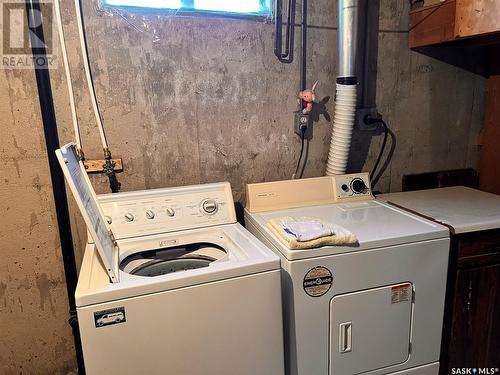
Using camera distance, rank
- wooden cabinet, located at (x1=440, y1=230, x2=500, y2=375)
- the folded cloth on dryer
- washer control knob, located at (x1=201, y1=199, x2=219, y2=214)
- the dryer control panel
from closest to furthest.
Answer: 1. the folded cloth on dryer
2. wooden cabinet, located at (x1=440, y1=230, x2=500, y2=375)
3. washer control knob, located at (x1=201, y1=199, x2=219, y2=214)
4. the dryer control panel

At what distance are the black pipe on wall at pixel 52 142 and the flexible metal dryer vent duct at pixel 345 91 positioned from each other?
4.39ft

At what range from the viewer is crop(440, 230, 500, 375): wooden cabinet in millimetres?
1633

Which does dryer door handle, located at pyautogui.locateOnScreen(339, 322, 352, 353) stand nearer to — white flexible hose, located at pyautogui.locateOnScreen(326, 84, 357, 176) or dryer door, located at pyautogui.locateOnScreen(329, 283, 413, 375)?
dryer door, located at pyautogui.locateOnScreen(329, 283, 413, 375)

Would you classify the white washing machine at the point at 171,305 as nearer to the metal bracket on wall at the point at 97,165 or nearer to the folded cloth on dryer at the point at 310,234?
the folded cloth on dryer at the point at 310,234

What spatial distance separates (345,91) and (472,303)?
3.77 ft

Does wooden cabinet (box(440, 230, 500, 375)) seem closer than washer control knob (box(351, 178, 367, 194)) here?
Yes

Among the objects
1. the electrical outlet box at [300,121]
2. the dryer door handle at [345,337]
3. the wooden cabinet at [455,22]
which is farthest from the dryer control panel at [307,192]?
the wooden cabinet at [455,22]

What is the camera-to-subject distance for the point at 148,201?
169cm

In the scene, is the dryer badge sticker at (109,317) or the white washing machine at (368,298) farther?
the white washing machine at (368,298)

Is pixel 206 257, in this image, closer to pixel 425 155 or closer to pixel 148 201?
pixel 148 201

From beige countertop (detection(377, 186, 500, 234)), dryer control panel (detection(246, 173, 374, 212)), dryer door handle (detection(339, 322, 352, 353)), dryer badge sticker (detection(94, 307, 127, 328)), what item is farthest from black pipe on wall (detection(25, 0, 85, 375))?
beige countertop (detection(377, 186, 500, 234))

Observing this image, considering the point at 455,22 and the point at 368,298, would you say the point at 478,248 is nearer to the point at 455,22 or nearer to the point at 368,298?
the point at 368,298

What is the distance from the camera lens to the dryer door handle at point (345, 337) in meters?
1.50

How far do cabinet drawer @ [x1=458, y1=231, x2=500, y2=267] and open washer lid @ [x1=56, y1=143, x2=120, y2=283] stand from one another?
1.39 metres
